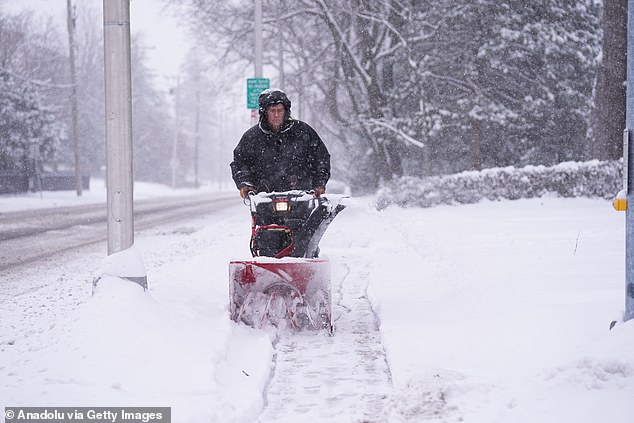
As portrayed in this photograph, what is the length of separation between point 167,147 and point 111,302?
74.2 meters

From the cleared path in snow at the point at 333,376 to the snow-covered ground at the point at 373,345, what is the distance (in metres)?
0.02

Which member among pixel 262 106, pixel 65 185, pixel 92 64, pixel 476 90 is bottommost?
pixel 65 185

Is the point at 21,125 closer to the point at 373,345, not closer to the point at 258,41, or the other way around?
the point at 258,41

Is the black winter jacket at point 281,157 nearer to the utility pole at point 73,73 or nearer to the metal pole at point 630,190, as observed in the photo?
the metal pole at point 630,190

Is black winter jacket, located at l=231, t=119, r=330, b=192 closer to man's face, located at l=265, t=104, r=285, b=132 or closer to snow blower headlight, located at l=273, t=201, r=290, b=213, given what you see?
man's face, located at l=265, t=104, r=285, b=132

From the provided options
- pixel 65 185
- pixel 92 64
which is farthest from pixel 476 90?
pixel 92 64

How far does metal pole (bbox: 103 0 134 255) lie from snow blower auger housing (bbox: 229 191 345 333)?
1117mm

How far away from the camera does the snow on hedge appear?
16.7m

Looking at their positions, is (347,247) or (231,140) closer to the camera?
(347,247)

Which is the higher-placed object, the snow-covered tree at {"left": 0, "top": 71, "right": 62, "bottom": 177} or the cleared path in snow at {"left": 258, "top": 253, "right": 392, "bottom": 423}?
the snow-covered tree at {"left": 0, "top": 71, "right": 62, "bottom": 177}

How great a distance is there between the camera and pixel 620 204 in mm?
4352

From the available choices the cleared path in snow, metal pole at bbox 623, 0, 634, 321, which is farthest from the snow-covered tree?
metal pole at bbox 623, 0, 634, 321

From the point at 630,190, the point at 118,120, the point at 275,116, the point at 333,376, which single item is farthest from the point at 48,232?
the point at 630,190

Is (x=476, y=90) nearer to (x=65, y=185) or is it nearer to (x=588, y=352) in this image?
(x=588, y=352)
